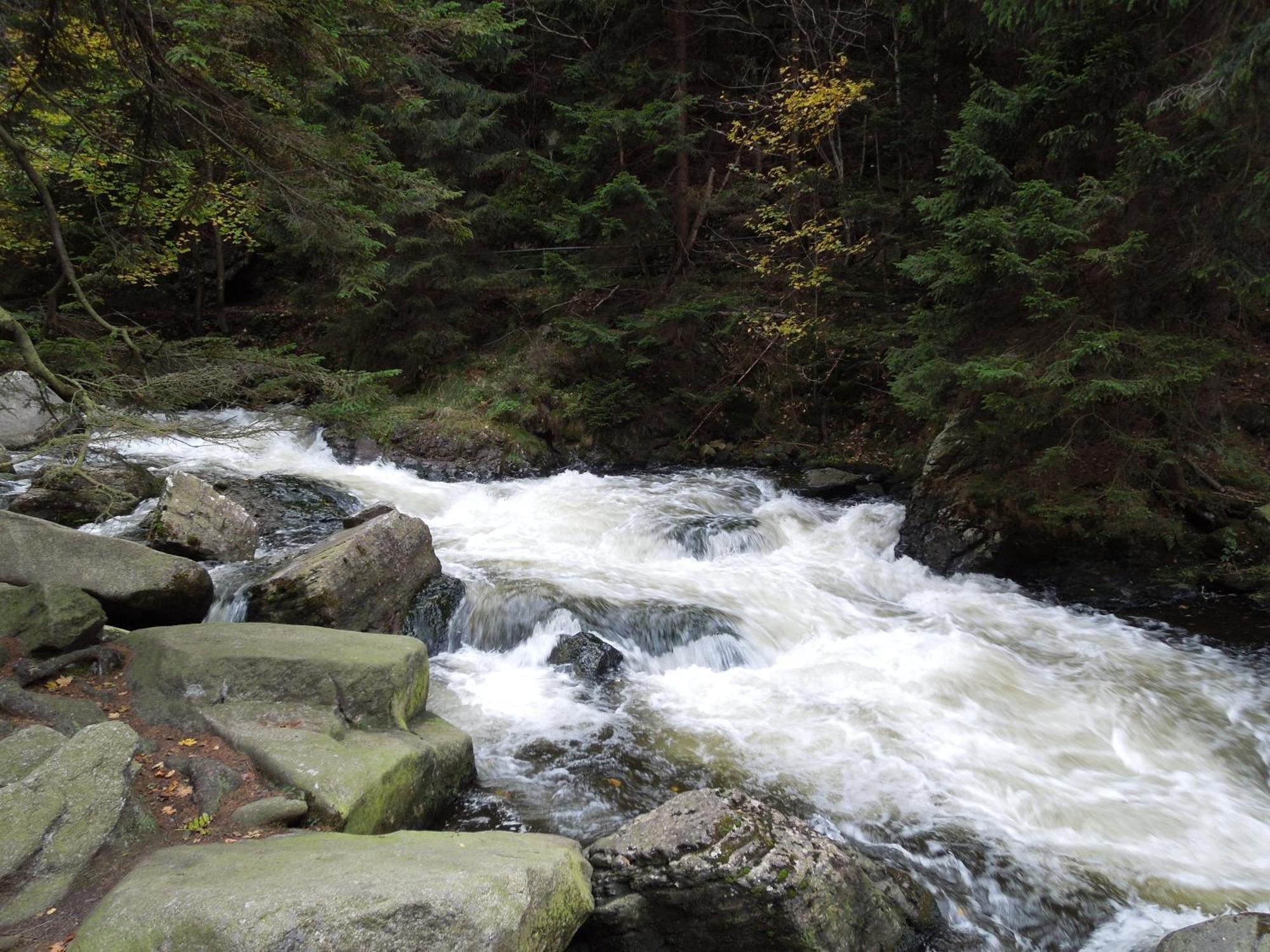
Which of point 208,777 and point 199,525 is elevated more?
point 208,777

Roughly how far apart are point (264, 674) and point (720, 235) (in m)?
12.7

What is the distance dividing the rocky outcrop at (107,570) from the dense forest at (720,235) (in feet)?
4.98

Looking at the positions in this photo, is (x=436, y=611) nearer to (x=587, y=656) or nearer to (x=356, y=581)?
(x=356, y=581)

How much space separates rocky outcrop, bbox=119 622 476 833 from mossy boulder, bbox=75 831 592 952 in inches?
23.3

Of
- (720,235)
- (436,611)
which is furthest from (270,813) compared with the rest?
(720,235)

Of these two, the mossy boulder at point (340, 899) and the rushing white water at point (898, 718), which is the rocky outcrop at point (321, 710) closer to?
the mossy boulder at point (340, 899)

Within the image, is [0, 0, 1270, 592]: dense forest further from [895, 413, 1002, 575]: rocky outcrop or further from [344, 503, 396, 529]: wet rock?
[344, 503, 396, 529]: wet rock

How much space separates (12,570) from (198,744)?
2.66 metres

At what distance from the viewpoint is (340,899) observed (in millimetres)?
2738

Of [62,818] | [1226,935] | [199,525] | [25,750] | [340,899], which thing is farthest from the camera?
[199,525]

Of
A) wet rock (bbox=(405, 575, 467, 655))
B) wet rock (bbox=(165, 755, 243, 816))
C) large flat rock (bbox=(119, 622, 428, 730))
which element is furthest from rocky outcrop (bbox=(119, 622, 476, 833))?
wet rock (bbox=(405, 575, 467, 655))

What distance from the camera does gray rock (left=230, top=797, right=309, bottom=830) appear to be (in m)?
3.51

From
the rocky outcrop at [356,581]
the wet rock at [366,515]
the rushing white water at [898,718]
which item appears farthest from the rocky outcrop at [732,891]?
the wet rock at [366,515]

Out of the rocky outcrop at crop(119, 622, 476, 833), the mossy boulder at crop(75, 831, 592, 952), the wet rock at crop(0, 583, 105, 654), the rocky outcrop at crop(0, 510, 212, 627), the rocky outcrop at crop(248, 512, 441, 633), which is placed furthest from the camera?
the rocky outcrop at crop(248, 512, 441, 633)
